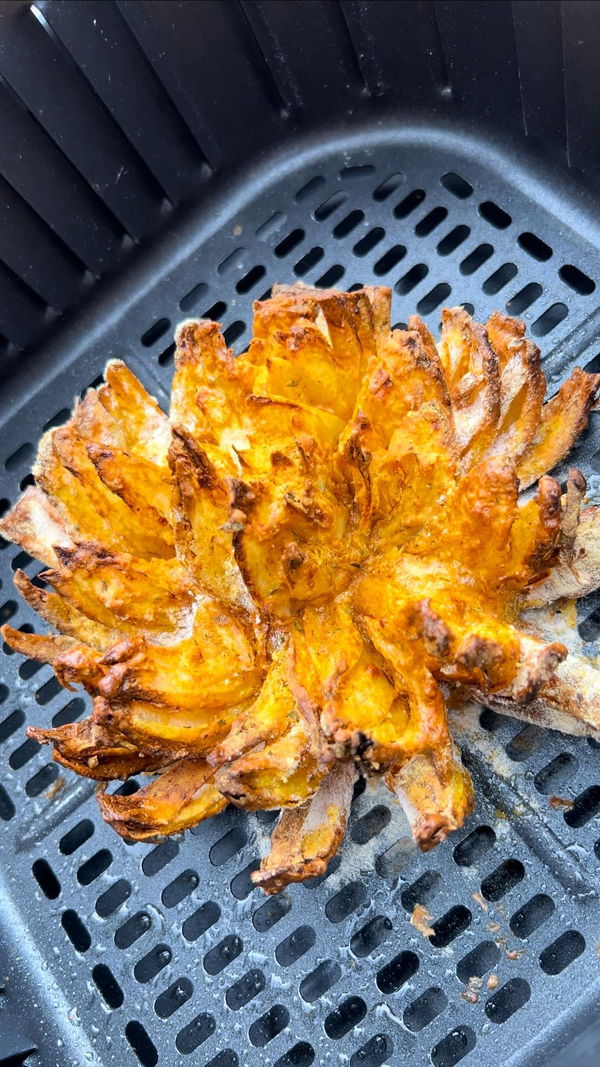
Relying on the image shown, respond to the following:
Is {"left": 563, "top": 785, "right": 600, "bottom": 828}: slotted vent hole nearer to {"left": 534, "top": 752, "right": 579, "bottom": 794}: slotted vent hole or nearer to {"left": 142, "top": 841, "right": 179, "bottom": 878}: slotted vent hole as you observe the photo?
{"left": 534, "top": 752, "right": 579, "bottom": 794}: slotted vent hole

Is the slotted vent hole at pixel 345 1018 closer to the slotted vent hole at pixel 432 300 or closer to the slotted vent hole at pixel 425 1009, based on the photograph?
the slotted vent hole at pixel 425 1009

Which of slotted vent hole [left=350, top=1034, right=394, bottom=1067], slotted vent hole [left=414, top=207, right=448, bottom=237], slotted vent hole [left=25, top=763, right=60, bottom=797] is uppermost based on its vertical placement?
slotted vent hole [left=414, top=207, right=448, bottom=237]

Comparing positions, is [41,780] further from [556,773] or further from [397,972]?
[556,773]

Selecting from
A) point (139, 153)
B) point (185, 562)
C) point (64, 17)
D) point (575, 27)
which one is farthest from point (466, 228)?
point (185, 562)

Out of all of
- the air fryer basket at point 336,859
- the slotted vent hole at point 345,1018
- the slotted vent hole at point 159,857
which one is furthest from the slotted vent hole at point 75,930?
the slotted vent hole at point 345,1018

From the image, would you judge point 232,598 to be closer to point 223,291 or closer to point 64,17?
point 223,291

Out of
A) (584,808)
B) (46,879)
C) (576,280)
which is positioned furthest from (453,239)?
(46,879)

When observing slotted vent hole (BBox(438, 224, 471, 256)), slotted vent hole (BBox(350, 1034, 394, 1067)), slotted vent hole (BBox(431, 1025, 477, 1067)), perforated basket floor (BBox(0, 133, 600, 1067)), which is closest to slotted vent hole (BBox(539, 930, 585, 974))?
perforated basket floor (BBox(0, 133, 600, 1067))
